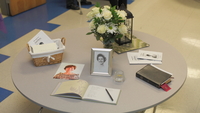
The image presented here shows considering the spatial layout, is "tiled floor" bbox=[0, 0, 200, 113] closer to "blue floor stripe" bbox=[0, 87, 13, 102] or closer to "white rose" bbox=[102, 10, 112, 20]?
"blue floor stripe" bbox=[0, 87, 13, 102]

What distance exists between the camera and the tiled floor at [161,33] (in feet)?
6.81

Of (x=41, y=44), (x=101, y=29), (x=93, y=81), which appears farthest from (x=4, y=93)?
(x=101, y=29)

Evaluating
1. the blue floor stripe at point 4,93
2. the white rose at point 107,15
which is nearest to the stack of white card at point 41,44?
the white rose at point 107,15

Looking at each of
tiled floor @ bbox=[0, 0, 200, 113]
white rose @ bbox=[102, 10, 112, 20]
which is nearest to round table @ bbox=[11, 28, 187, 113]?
white rose @ bbox=[102, 10, 112, 20]

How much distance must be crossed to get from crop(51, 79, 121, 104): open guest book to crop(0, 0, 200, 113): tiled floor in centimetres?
68

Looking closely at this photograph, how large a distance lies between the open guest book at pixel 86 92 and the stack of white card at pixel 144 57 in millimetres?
377

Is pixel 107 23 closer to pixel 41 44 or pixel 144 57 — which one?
pixel 144 57

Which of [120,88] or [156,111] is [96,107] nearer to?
[120,88]

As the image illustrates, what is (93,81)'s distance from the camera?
1.47 metres

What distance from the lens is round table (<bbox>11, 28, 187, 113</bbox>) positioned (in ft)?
4.16

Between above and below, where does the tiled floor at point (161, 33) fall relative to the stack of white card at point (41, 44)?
below

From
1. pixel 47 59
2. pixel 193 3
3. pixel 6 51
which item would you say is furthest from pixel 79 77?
pixel 193 3

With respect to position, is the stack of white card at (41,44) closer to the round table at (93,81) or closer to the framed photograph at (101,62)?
the round table at (93,81)

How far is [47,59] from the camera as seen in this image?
160 centimetres
